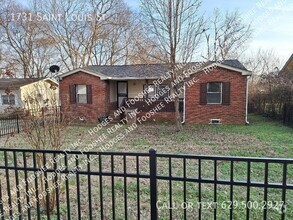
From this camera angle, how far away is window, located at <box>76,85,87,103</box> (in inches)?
587

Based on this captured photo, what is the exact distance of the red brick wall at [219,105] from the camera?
1238cm

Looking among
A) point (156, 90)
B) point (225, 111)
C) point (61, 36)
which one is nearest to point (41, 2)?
point (61, 36)

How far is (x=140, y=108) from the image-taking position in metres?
Answer: 14.3

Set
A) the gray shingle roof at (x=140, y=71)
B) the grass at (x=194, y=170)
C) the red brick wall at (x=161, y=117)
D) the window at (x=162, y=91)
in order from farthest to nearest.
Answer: the window at (x=162, y=91) < the gray shingle roof at (x=140, y=71) < the red brick wall at (x=161, y=117) < the grass at (x=194, y=170)

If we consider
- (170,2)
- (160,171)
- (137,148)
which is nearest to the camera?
(160,171)

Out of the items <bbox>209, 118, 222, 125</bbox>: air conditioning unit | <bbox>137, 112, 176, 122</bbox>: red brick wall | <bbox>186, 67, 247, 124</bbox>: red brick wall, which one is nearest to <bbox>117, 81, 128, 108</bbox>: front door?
<bbox>137, 112, 176, 122</bbox>: red brick wall

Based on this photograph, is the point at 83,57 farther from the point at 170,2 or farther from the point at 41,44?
the point at 170,2

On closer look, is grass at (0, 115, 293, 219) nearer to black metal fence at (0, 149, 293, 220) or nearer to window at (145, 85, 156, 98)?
black metal fence at (0, 149, 293, 220)

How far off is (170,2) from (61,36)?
19.6 meters

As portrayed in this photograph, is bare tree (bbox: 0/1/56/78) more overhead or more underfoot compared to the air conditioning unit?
more overhead

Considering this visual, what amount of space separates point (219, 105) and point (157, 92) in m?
4.53

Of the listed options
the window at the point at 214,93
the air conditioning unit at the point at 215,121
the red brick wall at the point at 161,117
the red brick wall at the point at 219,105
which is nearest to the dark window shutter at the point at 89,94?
the red brick wall at the point at 161,117

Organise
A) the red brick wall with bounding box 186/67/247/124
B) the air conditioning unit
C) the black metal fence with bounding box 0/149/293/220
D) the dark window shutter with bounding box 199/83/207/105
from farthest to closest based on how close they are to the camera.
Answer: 1. the air conditioning unit
2. the dark window shutter with bounding box 199/83/207/105
3. the red brick wall with bounding box 186/67/247/124
4. the black metal fence with bounding box 0/149/293/220

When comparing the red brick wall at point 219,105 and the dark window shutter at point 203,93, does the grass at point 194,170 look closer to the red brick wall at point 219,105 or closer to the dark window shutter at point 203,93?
the red brick wall at point 219,105
